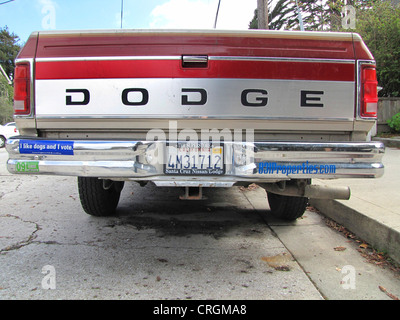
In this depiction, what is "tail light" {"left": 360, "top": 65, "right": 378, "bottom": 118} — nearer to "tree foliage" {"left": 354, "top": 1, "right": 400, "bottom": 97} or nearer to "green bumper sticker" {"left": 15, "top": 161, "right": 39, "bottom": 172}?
"green bumper sticker" {"left": 15, "top": 161, "right": 39, "bottom": 172}

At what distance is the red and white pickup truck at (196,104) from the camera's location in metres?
2.32

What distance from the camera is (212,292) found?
89.4 inches

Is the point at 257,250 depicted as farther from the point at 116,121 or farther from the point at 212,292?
the point at 116,121

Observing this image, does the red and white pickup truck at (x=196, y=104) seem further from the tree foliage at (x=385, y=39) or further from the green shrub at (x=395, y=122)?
the tree foliage at (x=385, y=39)

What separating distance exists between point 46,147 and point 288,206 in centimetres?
257

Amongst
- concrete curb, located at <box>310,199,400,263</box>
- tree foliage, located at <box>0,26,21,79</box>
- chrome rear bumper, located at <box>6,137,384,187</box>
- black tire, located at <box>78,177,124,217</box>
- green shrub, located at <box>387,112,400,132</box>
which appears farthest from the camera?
tree foliage, located at <box>0,26,21,79</box>

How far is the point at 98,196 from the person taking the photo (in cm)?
360

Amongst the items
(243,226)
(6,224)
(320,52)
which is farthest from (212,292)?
(6,224)

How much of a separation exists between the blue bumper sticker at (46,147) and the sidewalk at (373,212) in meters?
2.70

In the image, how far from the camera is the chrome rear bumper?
230 centimetres

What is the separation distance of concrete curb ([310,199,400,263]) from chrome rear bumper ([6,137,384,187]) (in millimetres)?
832
